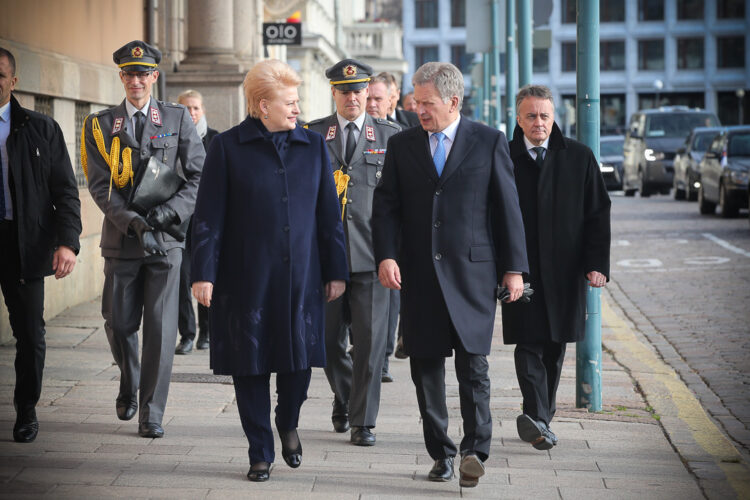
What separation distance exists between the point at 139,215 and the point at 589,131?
105 inches

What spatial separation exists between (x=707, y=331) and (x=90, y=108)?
6.66 metres

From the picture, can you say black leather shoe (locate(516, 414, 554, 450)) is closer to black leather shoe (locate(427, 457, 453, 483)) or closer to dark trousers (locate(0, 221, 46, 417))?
black leather shoe (locate(427, 457, 453, 483))

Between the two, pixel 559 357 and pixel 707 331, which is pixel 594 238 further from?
pixel 707 331

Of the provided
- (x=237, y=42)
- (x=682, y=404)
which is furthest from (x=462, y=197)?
(x=237, y=42)

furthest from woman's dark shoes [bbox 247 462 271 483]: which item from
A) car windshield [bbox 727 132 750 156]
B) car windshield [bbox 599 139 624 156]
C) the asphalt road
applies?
car windshield [bbox 599 139 624 156]

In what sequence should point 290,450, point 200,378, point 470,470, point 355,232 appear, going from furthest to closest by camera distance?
point 200,378 < point 355,232 < point 290,450 < point 470,470

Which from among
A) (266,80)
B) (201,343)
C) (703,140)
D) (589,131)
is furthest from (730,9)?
(266,80)

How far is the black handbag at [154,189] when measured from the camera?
678cm

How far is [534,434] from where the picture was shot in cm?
640

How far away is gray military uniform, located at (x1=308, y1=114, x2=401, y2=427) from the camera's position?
270 inches

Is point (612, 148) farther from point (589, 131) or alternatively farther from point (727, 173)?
point (589, 131)

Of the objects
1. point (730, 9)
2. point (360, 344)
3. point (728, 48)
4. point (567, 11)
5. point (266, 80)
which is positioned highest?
point (567, 11)

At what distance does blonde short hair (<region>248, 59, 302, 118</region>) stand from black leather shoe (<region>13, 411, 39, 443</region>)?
1946 mm

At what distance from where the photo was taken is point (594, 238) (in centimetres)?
670
